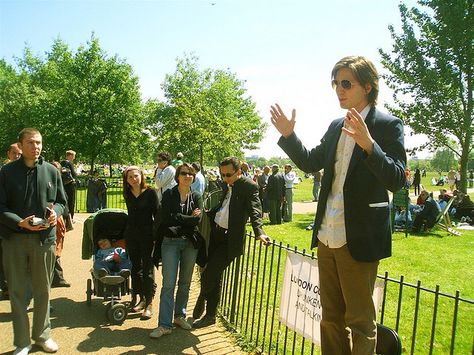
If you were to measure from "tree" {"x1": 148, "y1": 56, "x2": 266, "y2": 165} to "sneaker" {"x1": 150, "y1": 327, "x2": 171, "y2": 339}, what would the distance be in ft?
52.3

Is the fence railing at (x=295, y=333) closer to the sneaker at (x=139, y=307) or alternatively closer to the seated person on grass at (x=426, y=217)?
the sneaker at (x=139, y=307)

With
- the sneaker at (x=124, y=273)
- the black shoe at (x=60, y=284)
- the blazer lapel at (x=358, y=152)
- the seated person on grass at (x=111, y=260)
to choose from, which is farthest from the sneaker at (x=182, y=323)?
the blazer lapel at (x=358, y=152)

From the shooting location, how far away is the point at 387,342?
2527mm

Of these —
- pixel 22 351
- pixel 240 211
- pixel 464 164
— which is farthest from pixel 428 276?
pixel 464 164

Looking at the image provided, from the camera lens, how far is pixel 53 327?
16.5 ft

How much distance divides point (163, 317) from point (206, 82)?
40207 millimetres

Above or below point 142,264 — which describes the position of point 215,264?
above

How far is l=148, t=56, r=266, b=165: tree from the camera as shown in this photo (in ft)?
69.2

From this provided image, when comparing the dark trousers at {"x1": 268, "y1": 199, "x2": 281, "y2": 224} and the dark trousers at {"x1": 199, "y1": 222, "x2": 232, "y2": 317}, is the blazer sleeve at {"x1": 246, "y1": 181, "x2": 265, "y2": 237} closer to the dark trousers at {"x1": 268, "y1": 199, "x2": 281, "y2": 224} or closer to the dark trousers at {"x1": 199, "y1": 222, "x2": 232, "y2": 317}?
the dark trousers at {"x1": 199, "y1": 222, "x2": 232, "y2": 317}

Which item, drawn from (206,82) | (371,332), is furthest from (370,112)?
(206,82)

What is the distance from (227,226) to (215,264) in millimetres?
524

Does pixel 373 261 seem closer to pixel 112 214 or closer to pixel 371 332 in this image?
pixel 371 332

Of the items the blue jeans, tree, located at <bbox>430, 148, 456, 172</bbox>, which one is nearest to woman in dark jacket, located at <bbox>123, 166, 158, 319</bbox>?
the blue jeans

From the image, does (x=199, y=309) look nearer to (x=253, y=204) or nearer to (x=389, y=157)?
(x=253, y=204)
